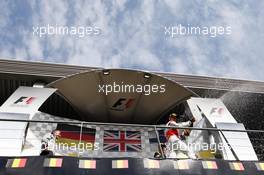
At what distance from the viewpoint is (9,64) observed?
40.4 feet

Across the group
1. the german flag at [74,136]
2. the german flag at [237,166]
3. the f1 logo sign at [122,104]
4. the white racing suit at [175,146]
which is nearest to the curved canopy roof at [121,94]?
the f1 logo sign at [122,104]

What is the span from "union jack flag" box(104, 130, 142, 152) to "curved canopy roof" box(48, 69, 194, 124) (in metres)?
0.89

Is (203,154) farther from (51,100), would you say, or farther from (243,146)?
(51,100)

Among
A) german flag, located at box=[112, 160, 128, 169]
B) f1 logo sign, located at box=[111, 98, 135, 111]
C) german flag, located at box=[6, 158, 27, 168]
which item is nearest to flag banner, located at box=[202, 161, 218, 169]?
german flag, located at box=[112, 160, 128, 169]

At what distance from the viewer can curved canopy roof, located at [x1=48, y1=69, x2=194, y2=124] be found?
10797 millimetres

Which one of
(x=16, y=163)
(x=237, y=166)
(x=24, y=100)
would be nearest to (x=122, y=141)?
(x=24, y=100)

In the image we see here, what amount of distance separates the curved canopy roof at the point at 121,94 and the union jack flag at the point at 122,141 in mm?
892

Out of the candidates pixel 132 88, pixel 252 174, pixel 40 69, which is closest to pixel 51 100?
pixel 40 69

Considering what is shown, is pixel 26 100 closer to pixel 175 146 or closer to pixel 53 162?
pixel 53 162

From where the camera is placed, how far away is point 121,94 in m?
11.6

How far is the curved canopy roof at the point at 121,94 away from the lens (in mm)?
10797

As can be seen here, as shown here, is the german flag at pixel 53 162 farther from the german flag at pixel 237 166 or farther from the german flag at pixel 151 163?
the german flag at pixel 237 166

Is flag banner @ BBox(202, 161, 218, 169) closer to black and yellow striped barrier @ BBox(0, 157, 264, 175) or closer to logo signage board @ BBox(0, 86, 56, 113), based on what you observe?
black and yellow striped barrier @ BBox(0, 157, 264, 175)

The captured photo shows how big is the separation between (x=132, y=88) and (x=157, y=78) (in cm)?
96
